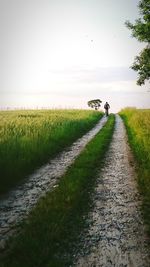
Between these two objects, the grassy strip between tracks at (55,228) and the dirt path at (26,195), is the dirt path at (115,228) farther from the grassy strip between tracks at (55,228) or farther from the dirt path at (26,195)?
the dirt path at (26,195)

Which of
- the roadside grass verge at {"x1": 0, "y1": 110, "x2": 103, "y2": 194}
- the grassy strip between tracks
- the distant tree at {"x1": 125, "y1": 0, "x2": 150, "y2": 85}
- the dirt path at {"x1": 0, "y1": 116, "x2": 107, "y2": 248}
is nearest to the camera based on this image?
the grassy strip between tracks

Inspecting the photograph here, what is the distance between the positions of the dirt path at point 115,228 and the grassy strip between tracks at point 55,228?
279mm

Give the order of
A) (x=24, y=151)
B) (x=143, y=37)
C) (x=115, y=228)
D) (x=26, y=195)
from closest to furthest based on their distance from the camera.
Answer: (x=115, y=228)
(x=26, y=195)
(x=24, y=151)
(x=143, y=37)

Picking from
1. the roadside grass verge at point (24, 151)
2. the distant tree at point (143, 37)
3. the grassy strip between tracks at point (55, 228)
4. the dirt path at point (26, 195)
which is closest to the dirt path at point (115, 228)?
the grassy strip between tracks at point (55, 228)

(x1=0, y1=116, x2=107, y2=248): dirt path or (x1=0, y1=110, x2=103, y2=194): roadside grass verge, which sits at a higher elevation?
(x1=0, y1=110, x2=103, y2=194): roadside grass verge

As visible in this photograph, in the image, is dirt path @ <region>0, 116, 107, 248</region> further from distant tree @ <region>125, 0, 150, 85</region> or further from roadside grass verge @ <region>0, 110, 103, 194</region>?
distant tree @ <region>125, 0, 150, 85</region>

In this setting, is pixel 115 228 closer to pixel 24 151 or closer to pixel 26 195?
pixel 26 195

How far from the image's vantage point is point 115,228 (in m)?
6.37

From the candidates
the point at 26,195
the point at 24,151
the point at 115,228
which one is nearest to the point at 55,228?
the point at 115,228

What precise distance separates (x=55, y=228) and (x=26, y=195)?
2826mm

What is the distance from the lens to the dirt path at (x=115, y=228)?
17.0 feet

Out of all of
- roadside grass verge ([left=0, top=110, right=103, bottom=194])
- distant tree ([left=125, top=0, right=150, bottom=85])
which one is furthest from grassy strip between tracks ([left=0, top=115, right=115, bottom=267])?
distant tree ([left=125, top=0, right=150, bottom=85])

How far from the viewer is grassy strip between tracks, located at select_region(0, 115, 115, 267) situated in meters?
5.17

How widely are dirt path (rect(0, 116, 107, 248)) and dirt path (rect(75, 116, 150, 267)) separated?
1.78 m
